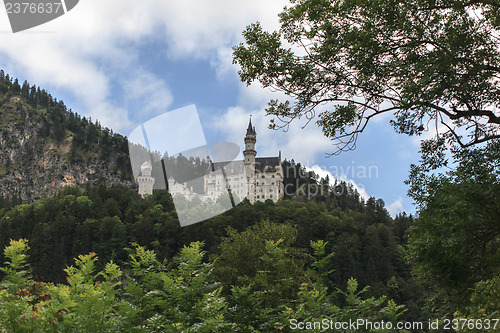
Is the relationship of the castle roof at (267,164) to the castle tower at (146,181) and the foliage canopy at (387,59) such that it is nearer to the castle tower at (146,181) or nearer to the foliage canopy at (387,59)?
the castle tower at (146,181)

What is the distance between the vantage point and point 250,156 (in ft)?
439

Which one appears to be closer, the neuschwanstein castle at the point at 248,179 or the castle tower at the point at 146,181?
the neuschwanstein castle at the point at 248,179

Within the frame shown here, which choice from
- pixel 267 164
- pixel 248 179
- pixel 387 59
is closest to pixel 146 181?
pixel 248 179

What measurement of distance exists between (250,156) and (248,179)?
23.3 feet

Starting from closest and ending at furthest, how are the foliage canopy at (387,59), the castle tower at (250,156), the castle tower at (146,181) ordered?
the foliage canopy at (387,59) → the castle tower at (250,156) → the castle tower at (146,181)

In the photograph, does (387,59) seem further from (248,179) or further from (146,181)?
(146,181)

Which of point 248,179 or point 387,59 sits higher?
point 248,179

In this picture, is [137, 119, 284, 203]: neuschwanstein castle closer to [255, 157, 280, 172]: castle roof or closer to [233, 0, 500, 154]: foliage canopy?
[255, 157, 280, 172]: castle roof

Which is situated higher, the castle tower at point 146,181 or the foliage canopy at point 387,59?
the castle tower at point 146,181

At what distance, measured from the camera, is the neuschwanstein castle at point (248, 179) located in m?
133

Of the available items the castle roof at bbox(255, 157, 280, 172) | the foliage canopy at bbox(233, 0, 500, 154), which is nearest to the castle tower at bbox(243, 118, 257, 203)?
the castle roof at bbox(255, 157, 280, 172)

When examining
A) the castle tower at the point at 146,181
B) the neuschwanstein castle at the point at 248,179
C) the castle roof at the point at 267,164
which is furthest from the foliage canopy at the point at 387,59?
the castle tower at the point at 146,181

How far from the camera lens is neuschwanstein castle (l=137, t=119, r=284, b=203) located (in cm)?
13325

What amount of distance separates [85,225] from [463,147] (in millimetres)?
97070
